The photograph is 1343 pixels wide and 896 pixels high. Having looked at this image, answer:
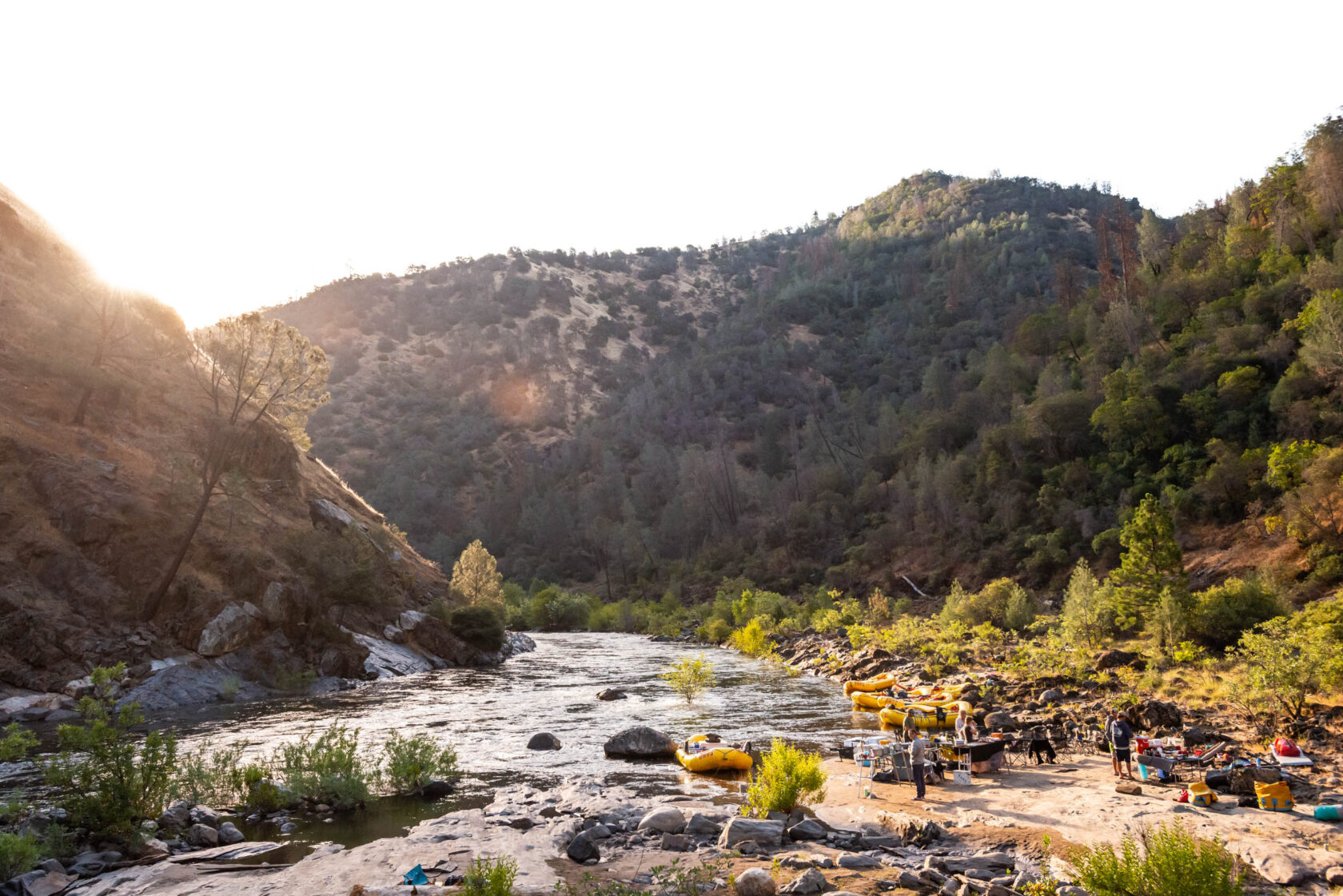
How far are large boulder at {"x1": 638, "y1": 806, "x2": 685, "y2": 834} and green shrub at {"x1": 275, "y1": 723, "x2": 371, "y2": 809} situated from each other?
631cm

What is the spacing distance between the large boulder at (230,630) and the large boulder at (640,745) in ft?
65.4

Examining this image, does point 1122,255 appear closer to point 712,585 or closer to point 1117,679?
point 712,585

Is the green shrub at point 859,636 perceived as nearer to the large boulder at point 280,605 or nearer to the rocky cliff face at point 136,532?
the rocky cliff face at point 136,532

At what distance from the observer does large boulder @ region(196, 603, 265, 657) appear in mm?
32000

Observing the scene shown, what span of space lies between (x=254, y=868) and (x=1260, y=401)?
57.8 meters

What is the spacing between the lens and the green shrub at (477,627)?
150 feet

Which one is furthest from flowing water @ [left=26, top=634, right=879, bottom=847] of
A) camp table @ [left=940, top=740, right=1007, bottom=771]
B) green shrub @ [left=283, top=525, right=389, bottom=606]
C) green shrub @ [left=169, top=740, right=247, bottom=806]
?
green shrub @ [left=283, top=525, right=389, bottom=606]

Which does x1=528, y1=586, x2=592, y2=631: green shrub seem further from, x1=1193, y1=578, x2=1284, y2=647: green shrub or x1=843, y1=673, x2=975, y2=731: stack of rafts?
x1=1193, y1=578, x2=1284, y2=647: green shrub

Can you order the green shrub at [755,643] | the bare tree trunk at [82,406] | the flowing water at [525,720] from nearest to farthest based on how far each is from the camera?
1. the flowing water at [525,720]
2. the bare tree trunk at [82,406]
3. the green shrub at [755,643]

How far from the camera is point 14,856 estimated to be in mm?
11133

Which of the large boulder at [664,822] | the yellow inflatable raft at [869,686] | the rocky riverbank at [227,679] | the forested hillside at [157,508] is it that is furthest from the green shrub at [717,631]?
the large boulder at [664,822]

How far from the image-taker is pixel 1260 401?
1914 inches

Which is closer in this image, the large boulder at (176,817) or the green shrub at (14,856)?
the green shrub at (14,856)

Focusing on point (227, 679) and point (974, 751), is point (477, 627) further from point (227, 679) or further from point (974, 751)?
point (974, 751)
